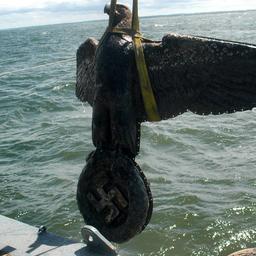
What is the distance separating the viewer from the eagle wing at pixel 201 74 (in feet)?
8.32

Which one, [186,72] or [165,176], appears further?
[165,176]

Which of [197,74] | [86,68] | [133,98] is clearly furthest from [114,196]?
[86,68]

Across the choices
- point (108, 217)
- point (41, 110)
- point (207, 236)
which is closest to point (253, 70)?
point (108, 217)

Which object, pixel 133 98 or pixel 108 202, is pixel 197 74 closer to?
pixel 133 98

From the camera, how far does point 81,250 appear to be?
4.77m

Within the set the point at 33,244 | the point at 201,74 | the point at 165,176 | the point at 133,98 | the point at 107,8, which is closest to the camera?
the point at 201,74

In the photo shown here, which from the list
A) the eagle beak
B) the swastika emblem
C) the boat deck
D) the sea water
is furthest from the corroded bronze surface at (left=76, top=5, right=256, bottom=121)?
the sea water

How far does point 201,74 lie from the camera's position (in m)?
2.68

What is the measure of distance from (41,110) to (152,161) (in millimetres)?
8667

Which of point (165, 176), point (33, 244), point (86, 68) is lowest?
point (165, 176)

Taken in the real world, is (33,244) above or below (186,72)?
below

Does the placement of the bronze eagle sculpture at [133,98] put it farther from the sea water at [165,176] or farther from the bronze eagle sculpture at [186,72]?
the sea water at [165,176]

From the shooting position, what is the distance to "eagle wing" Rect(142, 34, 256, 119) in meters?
2.54

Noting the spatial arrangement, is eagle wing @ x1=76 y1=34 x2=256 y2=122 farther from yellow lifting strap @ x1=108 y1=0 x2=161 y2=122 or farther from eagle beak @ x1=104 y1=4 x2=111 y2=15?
eagle beak @ x1=104 y1=4 x2=111 y2=15
